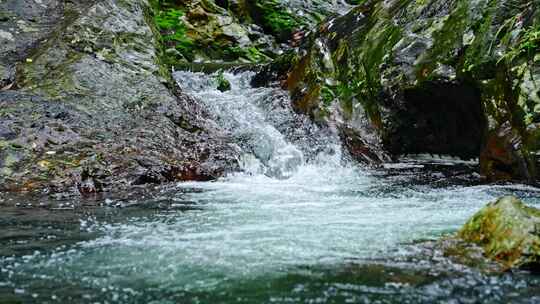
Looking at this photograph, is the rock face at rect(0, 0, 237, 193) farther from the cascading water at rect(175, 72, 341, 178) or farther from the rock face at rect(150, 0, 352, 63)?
the rock face at rect(150, 0, 352, 63)

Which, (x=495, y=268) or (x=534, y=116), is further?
(x=534, y=116)

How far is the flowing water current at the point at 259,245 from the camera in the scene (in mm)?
2828

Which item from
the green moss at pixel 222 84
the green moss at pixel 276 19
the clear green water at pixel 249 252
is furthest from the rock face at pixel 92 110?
the green moss at pixel 276 19

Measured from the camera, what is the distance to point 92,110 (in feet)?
25.0

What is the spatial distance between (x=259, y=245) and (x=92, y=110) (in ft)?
15.7

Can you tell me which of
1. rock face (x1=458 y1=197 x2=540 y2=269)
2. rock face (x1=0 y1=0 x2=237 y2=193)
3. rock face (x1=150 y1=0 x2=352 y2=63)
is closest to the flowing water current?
rock face (x1=458 y1=197 x2=540 y2=269)

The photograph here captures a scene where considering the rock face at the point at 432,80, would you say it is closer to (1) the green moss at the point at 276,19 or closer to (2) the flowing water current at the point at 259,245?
(2) the flowing water current at the point at 259,245

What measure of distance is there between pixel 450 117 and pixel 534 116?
208 centimetres

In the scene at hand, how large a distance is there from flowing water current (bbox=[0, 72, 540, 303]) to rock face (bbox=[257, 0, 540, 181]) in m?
0.87

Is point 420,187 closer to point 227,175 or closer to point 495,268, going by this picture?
point 227,175

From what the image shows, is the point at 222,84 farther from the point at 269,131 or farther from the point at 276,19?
the point at 276,19

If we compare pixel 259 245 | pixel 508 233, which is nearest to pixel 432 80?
pixel 508 233

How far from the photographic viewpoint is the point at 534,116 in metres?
6.07

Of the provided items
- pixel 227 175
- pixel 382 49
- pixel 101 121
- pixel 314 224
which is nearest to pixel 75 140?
pixel 101 121
